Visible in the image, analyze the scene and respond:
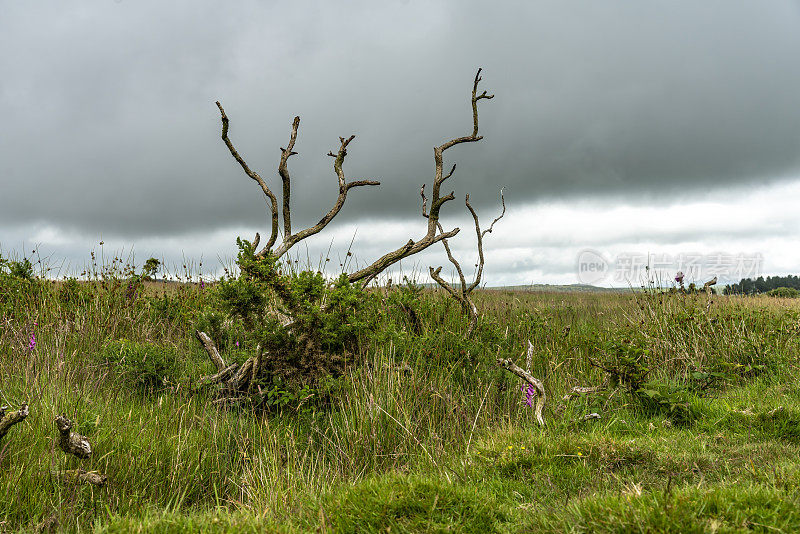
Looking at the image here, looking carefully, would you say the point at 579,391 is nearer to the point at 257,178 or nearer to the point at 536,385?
the point at 536,385

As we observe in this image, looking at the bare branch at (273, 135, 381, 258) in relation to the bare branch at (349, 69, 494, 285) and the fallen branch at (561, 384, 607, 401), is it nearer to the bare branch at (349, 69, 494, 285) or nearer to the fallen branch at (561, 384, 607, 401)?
the bare branch at (349, 69, 494, 285)

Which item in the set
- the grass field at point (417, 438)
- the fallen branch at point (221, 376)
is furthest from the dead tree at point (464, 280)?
the fallen branch at point (221, 376)

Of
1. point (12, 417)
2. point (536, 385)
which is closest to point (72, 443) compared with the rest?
point (12, 417)

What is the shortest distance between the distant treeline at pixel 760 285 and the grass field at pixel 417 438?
6348 mm

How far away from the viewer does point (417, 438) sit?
4480mm

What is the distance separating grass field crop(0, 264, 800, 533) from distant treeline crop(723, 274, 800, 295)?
635 cm

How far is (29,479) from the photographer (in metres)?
3.42

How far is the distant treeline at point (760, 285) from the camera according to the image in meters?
13.7

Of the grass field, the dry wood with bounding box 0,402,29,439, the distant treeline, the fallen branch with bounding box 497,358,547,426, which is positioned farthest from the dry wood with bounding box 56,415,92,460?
the distant treeline

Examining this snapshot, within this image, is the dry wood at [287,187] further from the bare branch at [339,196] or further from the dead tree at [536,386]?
the dead tree at [536,386]

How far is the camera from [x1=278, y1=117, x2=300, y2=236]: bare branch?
6.73 meters

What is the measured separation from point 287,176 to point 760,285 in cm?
5612

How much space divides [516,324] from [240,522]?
7016 mm

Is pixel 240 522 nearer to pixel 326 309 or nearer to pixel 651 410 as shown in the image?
pixel 326 309
